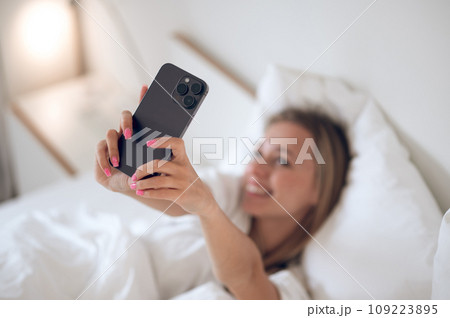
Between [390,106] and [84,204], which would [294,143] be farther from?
[84,204]

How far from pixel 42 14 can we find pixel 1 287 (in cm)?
89

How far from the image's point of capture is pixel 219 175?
917mm

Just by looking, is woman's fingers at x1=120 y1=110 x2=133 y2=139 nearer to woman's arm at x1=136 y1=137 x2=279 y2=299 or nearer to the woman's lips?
woman's arm at x1=136 y1=137 x2=279 y2=299

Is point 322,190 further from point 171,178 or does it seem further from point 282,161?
point 171,178

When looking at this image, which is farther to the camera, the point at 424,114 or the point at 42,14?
the point at 42,14

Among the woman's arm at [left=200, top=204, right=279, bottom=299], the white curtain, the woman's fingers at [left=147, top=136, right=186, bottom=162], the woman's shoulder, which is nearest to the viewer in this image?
the woman's fingers at [left=147, top=136, right=186, bottom=162]

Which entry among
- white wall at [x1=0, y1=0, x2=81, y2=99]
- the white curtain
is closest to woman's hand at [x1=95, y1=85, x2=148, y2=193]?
white wall at [x1=0, y1=0, x2=81, y2=99]

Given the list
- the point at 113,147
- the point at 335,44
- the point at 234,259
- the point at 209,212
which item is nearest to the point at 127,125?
the point at 113,147

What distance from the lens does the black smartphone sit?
0.54m

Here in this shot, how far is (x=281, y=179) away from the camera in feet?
2.73

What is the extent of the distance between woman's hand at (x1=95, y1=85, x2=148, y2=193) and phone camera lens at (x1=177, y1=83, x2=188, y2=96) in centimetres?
5

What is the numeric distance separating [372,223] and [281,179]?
0.19 m

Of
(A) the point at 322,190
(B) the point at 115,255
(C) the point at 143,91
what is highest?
(C) the point at 143,91

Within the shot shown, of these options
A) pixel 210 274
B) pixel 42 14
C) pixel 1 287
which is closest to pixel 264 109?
pixel 210 274
